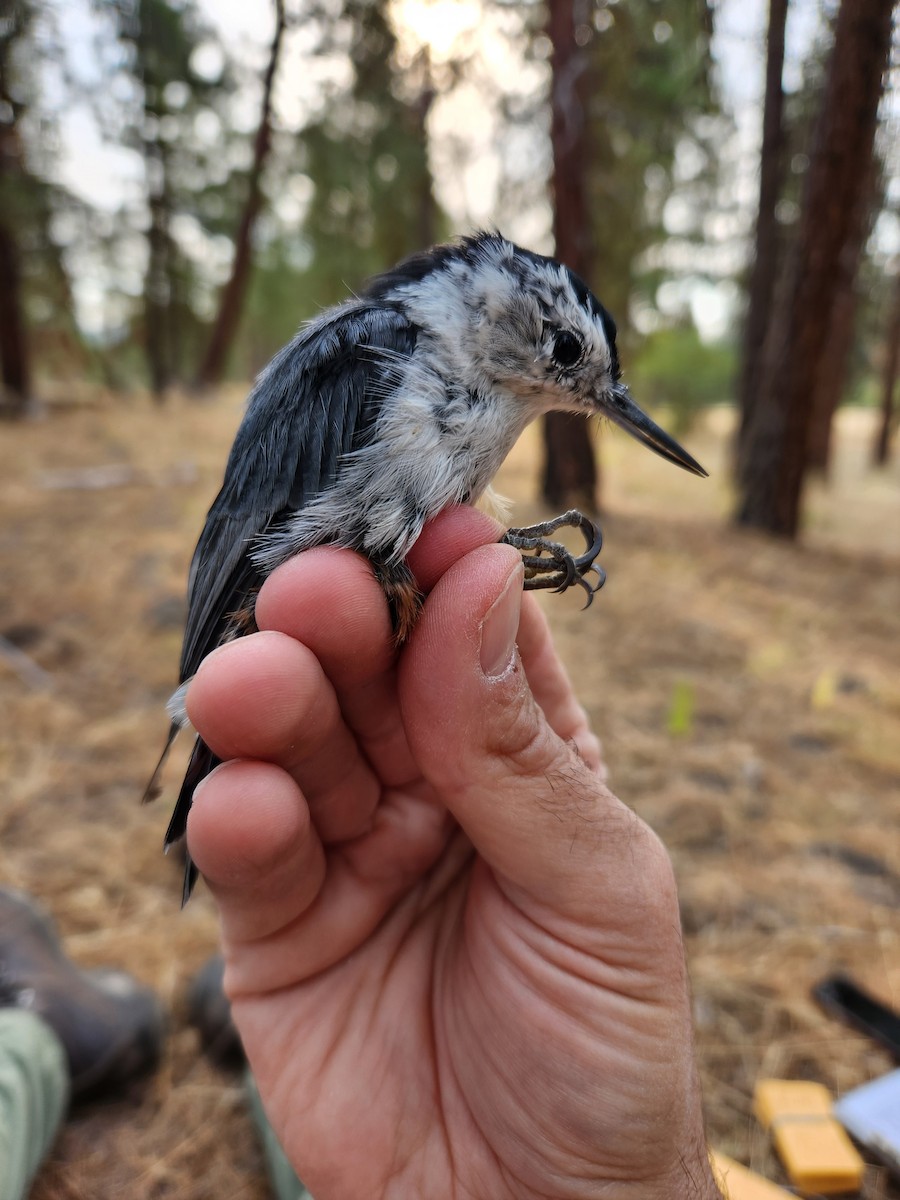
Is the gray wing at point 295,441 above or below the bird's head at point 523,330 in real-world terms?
below

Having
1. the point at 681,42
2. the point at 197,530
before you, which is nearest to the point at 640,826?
the point at 681,42

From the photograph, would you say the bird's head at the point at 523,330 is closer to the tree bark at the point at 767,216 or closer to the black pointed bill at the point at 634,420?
the black pointed bill at the point at 634,420

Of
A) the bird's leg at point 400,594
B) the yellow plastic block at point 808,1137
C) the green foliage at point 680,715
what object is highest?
A: the bird's leg at point 400,594

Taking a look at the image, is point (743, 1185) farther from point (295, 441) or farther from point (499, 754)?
point (295, 441)

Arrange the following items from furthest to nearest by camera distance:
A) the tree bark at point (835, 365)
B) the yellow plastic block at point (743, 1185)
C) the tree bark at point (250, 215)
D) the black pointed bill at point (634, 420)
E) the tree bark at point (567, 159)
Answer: the tree bark at point (250, 215) → the tree bark at point (835, 365) → the tree bark at point (567, 159) → the black pointed bill at point (634, 420) → the yellow plastic block at point (743, 1185)

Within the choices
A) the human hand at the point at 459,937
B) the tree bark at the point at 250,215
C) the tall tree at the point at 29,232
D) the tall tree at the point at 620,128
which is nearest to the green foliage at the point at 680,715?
the human hand at the point at 459,937
